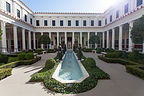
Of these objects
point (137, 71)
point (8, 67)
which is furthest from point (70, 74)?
point (8, 67)

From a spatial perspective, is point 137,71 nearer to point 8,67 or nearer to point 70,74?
point 70,74

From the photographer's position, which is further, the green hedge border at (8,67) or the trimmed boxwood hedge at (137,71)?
the green hedge border at (8,67)

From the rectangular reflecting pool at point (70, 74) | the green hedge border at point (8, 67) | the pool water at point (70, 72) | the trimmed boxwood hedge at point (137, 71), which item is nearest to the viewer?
the rectangular reflecting pool at point (70, 74)

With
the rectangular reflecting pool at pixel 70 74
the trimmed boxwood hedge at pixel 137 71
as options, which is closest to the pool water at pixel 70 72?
the rectangular reflecting pool at pixel 70 74

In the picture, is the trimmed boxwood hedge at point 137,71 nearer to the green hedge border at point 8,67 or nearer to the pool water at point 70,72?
the pool water at point 70,72

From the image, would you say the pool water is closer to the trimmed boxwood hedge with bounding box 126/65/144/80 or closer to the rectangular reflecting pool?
the rectangular reflecting pool

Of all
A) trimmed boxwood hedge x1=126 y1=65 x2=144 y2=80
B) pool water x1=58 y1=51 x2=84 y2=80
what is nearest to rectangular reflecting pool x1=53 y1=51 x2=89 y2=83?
pool water x1=58 y1=51 x2=84 y2=80

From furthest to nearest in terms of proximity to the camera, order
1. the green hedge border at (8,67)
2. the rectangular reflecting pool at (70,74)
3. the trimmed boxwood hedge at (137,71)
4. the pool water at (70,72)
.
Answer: the pool water at (70,72) < the green hedge border at (8,67) < the trimmed boxwood hedge at (137,71) < the rectangular reflecting pool at (70,74)

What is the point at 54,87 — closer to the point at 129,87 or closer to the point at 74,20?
the point at 129,87

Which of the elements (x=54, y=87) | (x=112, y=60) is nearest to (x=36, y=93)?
(x=54, y=87)

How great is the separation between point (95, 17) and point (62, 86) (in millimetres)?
27514

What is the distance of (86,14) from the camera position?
88.0 ft

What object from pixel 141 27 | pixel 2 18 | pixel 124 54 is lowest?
pixel 124 54

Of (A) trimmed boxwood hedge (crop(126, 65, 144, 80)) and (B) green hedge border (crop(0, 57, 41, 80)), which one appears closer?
(A) trimmed boxwood hedge (crop(126, 65, 144, 80))
